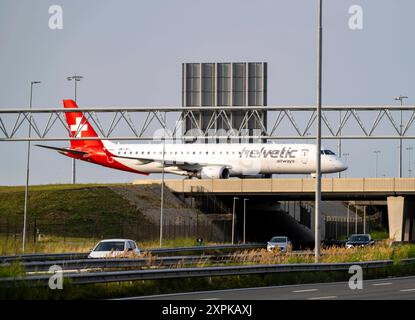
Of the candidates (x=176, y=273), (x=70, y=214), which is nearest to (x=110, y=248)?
(x=176, y=273)

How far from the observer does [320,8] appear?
120ft

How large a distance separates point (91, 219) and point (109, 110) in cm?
1341

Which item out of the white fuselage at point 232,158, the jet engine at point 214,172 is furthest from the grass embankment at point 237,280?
the jet engine at point 214,172

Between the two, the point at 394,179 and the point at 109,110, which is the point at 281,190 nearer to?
the point at 394,179

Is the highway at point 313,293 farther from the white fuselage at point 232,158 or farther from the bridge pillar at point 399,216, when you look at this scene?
the white fuselage at point 232,158

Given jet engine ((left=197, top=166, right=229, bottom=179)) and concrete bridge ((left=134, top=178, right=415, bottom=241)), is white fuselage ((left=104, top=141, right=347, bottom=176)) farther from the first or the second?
concrete bridge ((left=134, top=178, right=415, bottom=241))

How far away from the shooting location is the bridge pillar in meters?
83.6

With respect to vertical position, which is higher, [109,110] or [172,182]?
[109,110]

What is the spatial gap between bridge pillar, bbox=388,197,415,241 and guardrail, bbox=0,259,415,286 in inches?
1940

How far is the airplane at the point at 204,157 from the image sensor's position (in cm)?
9000

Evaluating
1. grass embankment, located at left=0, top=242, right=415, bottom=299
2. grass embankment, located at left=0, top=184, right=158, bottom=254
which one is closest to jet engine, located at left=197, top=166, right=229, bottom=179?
grass embankment, located at left=0, top=184, right=158, bottom=254

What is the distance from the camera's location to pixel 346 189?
83.9 m
